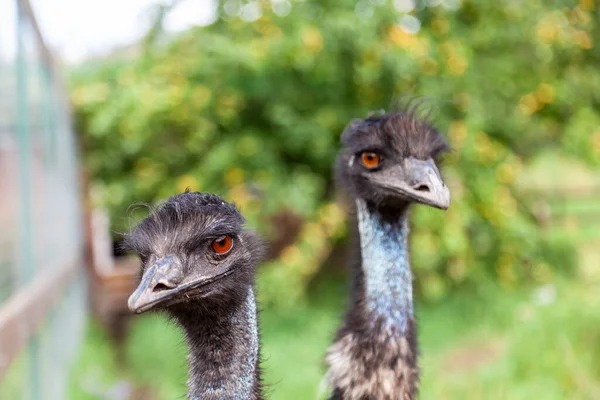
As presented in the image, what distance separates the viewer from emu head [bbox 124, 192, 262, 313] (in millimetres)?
1558

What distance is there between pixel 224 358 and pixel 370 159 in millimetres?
841

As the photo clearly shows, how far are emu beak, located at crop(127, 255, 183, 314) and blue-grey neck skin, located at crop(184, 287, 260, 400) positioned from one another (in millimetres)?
210

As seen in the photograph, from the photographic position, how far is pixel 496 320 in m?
6.20

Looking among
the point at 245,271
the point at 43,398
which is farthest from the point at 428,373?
the point at 245,271

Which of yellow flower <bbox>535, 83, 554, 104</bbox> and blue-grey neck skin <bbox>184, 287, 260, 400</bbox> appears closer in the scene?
blue-grey neck skin <bbox>184, 287, 260, 400</bbox>

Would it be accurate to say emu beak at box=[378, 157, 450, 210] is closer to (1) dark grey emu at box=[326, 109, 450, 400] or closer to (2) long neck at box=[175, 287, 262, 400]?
(1) dark grey emu at box=[326, 109, 450, 400]

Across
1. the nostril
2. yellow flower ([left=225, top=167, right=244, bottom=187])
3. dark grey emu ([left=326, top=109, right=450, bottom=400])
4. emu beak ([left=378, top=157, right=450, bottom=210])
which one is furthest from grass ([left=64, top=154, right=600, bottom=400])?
the nostril

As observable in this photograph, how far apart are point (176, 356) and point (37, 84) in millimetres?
2422

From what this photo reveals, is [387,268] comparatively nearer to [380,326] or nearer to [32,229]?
[380,326]

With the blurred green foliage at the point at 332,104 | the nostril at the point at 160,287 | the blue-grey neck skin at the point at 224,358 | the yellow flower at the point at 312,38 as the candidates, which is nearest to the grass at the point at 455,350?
the blurred green foliage at the point at 332,104

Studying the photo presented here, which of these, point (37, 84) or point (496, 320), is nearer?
point (37, 84)

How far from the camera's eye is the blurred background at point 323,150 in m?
5.04

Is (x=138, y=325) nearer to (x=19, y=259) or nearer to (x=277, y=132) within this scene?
(x=277, y=132)

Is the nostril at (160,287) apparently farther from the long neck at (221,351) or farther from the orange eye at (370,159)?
the orange eye at (370,159)
